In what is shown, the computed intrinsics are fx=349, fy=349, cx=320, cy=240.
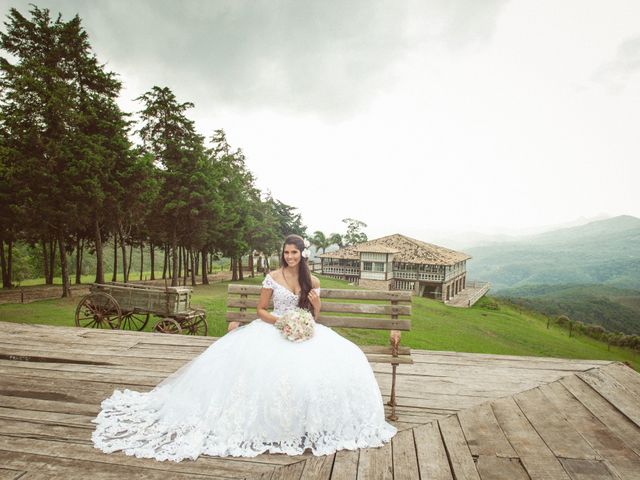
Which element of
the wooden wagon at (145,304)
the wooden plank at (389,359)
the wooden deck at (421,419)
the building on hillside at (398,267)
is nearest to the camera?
the wooden deck at (421,419)

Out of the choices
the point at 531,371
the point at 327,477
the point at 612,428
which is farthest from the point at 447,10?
the point at 327,477

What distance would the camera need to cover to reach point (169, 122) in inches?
1103

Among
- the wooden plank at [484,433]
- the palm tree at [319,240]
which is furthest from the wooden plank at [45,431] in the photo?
the palm tree at [319,240]

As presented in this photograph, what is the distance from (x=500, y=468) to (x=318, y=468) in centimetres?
175

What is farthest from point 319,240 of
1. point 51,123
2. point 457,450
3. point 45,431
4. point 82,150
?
point 457,450

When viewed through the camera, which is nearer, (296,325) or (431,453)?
(431,453)

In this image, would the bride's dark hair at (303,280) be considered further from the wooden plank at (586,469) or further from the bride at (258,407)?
the wooden plank at (586,469)

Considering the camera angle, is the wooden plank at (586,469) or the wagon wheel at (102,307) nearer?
the wooden plank at (586,469)

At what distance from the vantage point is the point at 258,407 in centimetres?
377

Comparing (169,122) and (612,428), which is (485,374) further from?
(169,122)

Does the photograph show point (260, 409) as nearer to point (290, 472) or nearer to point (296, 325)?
point (290, 472)

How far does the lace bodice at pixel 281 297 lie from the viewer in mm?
4938

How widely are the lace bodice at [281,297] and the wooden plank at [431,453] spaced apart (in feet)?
7.19

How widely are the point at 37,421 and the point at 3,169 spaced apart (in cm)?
2053
